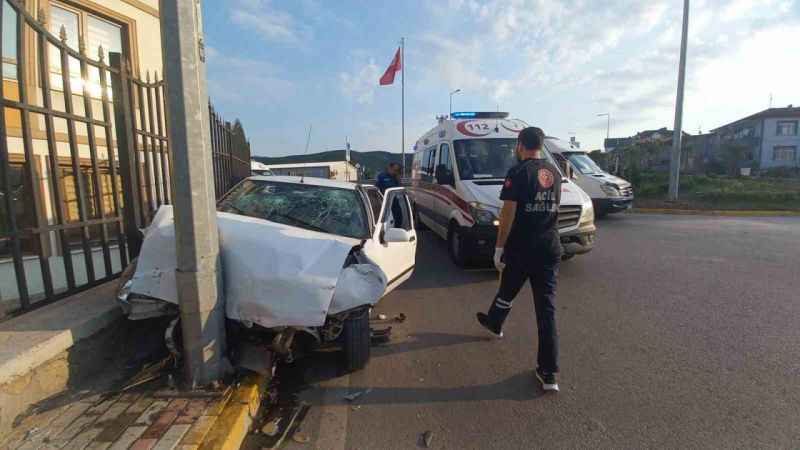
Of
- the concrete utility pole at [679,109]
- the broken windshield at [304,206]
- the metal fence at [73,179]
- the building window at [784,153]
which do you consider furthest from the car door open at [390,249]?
the building window at [784,153]

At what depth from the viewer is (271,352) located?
10.6ft

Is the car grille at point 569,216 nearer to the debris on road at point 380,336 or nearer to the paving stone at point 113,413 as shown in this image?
the debris on road at point 380,336

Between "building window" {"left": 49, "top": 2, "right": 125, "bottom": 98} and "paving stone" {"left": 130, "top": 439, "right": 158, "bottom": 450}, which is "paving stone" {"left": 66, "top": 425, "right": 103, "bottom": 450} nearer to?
"paving stone" {"left": 130, "top": 439, "right": 158, "bottom": 450}

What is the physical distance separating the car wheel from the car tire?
11.2 ft

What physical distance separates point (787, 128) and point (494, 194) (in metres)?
59.0

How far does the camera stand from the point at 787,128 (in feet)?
155

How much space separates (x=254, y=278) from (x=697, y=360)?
3.81 metres

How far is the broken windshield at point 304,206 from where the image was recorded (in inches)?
160

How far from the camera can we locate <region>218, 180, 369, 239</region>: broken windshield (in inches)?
160

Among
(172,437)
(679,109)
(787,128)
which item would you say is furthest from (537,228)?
(787,128)

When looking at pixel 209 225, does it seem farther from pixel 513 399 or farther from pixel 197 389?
pixel 513 399

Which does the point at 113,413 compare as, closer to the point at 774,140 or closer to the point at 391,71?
the point at 391,71

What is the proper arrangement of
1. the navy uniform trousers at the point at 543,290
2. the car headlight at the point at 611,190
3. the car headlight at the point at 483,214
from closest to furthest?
the navy uniform trousers at the point at 543,290
the car headlight at the point at 483,214
the car headlight at the point at 611,190

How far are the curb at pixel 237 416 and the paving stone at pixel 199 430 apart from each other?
0.02m
